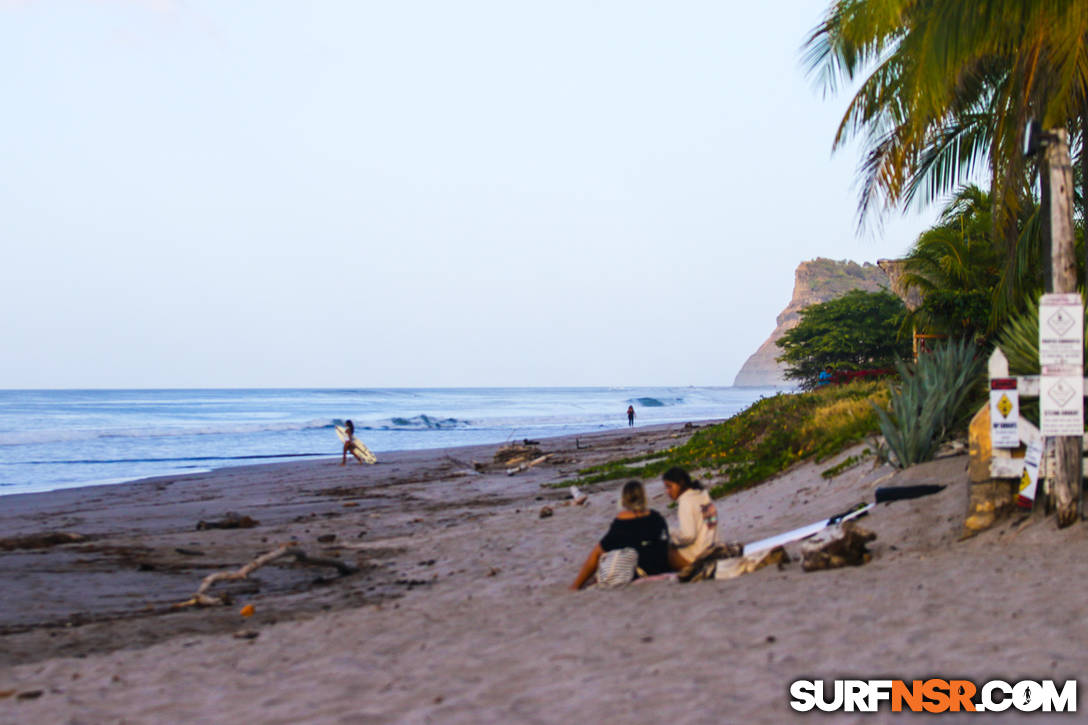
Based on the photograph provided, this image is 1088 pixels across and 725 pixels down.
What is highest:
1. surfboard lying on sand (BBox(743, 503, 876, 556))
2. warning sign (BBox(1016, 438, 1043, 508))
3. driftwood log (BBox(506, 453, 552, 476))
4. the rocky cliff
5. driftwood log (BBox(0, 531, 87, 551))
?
the rocky cliff

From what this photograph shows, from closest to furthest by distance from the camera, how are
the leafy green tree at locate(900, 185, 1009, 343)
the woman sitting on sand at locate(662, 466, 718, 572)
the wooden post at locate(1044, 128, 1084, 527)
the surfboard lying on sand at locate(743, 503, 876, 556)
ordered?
1. the wooden post at locate(1044, 128, 1084, 527)
2. the woman sitting on sand at locate(662, 466, 718, 572)
3. the surfboard lying on sand at locate(743, 503, 876, 556)
4. the leafy green tree at locate(900, 185, 1009, 343)

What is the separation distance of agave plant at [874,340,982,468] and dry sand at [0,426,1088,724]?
0.45 m

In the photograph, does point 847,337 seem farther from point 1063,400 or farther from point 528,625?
point 528,625

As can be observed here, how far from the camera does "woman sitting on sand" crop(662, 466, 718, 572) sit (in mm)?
7867

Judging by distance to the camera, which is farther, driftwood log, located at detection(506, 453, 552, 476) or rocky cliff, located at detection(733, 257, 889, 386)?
rocky cliff, located at detection(733, 257, 889, 386)

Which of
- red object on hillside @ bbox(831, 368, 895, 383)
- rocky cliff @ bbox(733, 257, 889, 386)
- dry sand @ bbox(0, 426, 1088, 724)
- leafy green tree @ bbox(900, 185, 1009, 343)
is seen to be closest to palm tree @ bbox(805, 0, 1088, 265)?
dry sand @ bbox(0, 426, 1088, 724)

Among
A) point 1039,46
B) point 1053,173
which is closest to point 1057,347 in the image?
point 1053,173

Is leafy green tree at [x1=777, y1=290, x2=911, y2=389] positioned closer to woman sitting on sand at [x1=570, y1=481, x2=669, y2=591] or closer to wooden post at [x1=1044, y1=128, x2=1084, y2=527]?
wooden post at [x1=1044, y1=128, x2=1084, y2=527]

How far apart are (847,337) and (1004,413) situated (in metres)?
30.8

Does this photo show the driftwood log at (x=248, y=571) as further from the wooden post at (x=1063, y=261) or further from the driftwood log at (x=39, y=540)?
the wooden post at (x=1063, y=261)

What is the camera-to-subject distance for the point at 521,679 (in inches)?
207

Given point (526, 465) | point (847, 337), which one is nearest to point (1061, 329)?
point (526, 465)

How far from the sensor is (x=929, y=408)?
415 inches

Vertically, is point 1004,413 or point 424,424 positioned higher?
point 1004,413
